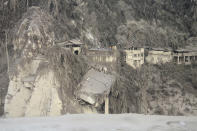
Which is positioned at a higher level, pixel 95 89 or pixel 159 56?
pixel 159 56

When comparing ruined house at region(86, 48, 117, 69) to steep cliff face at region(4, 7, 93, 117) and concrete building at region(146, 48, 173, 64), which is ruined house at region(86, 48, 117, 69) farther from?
concrete building at region(146, 48, 173, 64)

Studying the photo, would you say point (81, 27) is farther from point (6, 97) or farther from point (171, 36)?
point (171, 36)

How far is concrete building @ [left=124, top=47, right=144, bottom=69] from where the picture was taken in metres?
20.5

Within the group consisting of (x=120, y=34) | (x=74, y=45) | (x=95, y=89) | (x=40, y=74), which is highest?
(x=120, y=34)

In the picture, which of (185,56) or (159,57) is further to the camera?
(185,56)

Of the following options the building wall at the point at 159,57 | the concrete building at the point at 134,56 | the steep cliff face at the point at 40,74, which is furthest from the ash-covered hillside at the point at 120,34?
the building wall at the point at 159,57

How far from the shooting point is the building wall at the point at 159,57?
22.6m

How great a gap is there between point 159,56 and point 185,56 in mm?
3298

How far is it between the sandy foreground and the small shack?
21.3ft

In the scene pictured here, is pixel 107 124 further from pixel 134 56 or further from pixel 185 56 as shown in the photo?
pixel 185 56

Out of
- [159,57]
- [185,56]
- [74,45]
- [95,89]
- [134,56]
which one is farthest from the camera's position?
[185,56]

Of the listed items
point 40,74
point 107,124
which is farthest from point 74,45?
point 107,124

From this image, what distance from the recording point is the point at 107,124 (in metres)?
6.48

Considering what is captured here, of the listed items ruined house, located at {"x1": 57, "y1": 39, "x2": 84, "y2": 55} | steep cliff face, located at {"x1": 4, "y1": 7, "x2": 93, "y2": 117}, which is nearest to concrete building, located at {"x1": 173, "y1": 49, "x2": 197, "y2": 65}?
ruined house, located at {"x1": 57, "y1": 39, "x2": 84, "y2": 55}
